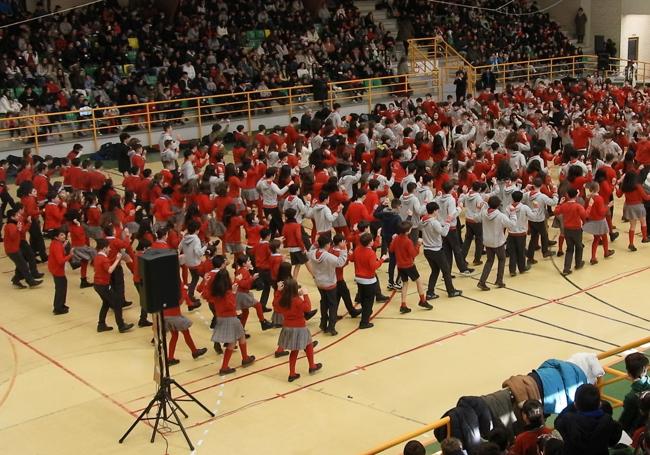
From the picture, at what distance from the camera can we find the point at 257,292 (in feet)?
48.5

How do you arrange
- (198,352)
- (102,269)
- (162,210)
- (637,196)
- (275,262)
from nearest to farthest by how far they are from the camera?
(198,352)
(275,262)
(102,269)
(162,210)
(637,196)

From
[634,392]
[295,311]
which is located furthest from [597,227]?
[634,392]

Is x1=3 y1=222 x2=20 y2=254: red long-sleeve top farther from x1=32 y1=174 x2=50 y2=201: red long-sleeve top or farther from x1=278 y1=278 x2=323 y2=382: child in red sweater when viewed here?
x1=278 y1=278 x2=323 y2=382: child in red sweater

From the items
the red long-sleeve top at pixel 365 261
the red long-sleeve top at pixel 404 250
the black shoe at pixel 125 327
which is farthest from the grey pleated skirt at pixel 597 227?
the black shoe at pixel 125 327

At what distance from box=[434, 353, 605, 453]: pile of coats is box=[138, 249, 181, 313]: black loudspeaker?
10.7 feet

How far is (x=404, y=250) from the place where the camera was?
1335cm

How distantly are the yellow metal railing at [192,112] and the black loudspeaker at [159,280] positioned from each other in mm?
14040

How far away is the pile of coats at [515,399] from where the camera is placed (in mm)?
7844

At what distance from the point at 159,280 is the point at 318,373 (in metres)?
2.89

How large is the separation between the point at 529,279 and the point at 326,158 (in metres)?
5.25

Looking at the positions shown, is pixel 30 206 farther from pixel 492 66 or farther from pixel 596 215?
pixel 492 66

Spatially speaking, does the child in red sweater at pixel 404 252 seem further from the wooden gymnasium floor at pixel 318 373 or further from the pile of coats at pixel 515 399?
the pile of coats at pixel 515 399

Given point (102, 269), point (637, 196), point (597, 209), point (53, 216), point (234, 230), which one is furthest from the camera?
point (637, 196)

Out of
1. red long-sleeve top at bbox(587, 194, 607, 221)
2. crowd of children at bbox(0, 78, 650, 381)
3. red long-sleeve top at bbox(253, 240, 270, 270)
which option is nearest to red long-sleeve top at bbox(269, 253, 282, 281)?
crowd of children at bbox(0, 78, 650, 381)
